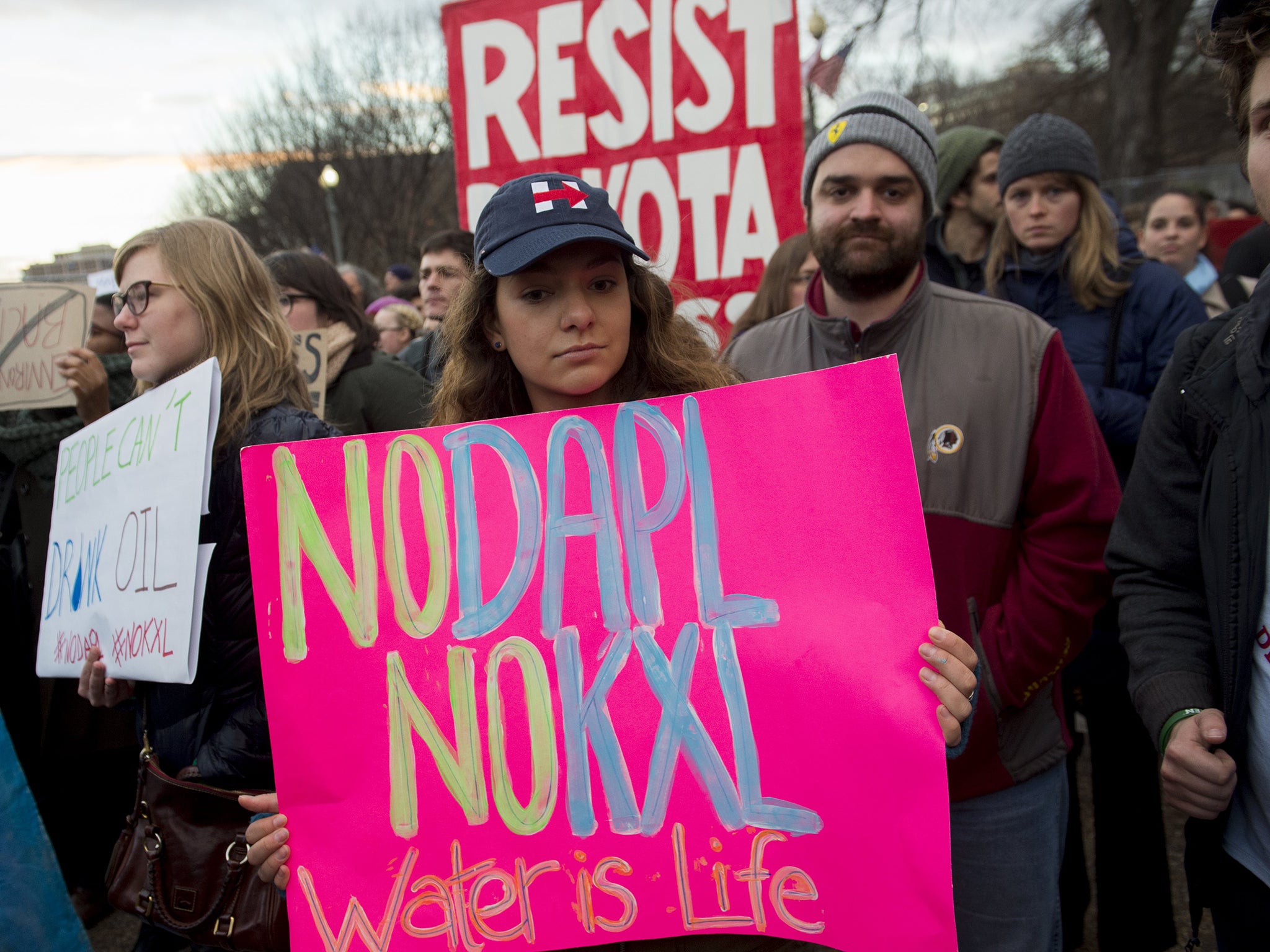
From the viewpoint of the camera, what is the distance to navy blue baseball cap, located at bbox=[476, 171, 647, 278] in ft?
4.84

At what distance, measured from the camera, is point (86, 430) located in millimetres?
2125

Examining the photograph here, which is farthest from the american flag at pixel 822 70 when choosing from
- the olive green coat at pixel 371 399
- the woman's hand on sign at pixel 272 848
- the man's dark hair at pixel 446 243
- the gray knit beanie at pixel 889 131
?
the woman's hand on sign at pixel 272 848

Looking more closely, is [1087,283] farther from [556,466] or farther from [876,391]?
[556,466]

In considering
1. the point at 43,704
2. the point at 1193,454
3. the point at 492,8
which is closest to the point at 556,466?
the point at 1193,454

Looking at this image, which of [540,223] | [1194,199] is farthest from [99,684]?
[1194,199]

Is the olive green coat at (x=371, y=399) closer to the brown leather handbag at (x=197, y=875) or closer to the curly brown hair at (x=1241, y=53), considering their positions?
the brown leather handbag at (x=197, y=875)

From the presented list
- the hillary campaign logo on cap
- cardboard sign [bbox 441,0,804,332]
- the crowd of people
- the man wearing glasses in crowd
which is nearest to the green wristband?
the crowd of people

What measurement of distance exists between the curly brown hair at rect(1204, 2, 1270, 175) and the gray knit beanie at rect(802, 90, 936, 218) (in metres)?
0.64

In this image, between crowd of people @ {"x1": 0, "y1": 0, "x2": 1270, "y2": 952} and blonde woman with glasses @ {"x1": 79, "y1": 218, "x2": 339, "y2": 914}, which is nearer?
crowd of people @ {"x1": 0, "y1": 0, "x2": 1270, "y2": 952}

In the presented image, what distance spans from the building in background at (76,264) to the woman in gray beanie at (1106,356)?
3.91 meters

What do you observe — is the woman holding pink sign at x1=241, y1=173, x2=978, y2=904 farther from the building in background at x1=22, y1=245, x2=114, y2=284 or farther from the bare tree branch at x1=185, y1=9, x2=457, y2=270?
the bare tree branch at x1=185, y1=9, x2=457, y2=270

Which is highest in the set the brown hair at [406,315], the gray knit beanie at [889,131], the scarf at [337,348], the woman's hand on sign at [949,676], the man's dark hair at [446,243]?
the man's dark hair at [446,243]

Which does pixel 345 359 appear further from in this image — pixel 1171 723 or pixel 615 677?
pixel 1171 723

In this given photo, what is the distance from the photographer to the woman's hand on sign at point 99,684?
1.90m
